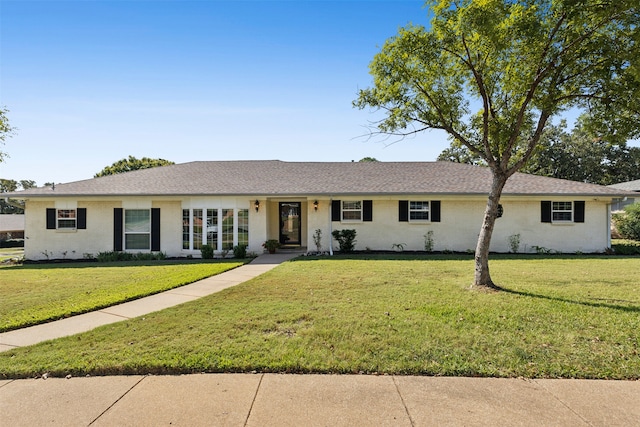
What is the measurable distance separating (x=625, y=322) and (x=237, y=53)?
10.9 metres

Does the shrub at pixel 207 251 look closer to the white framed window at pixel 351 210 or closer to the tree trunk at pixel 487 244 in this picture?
the white framed window at pixel 351 210

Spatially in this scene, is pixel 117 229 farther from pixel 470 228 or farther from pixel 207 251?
pixel 470 228

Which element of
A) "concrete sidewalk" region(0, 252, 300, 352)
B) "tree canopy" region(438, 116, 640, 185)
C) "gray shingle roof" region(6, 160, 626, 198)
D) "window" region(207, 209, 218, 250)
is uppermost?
"tree canopy" region(438, 116, 640, 185)

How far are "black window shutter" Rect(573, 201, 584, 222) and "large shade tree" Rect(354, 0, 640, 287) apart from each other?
24.8 feet

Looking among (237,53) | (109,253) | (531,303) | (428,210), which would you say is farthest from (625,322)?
(109,253)

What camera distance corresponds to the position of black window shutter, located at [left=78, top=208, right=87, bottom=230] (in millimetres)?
13969

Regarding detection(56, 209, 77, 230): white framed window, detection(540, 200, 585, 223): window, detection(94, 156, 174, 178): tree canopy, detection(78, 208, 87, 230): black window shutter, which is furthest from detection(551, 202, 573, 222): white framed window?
detection(94, 156, 174, 178): tree canopy

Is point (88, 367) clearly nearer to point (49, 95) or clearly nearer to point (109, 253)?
point (49, 95)

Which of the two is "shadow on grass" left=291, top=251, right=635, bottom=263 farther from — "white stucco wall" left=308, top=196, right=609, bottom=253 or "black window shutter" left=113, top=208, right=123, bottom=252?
"black window shutter" left=113, top=208, right=123, bottom=252

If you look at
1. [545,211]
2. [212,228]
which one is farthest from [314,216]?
[545,211]

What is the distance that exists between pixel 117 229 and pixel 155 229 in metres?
1.58

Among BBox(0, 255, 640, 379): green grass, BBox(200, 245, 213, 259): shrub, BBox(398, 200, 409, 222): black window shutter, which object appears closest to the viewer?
BBox(0, 255, 640, 379): green grass

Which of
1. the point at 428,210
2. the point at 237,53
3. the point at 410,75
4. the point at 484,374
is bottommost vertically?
the point at 484,374

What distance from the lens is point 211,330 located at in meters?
4.55
